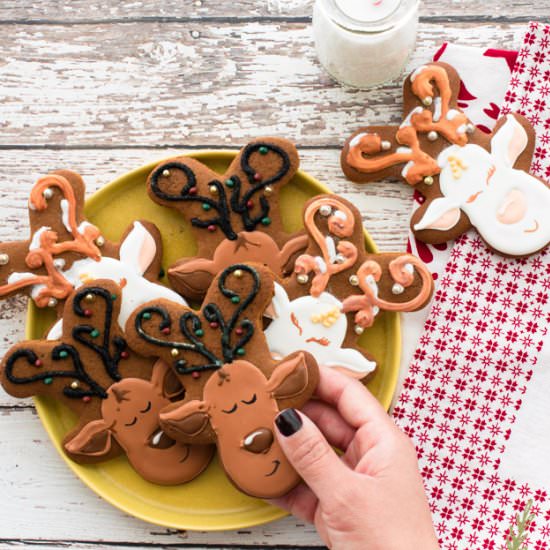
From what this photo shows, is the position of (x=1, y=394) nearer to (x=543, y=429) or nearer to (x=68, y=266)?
(x=68, y=266)

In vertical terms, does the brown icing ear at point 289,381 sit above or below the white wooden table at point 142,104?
below

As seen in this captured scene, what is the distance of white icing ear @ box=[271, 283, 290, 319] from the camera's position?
1113 mm

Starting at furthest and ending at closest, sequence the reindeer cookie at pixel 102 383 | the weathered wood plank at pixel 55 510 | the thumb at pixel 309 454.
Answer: the weathered wood plank at pixel 55 510 < the reindeer cookie at pixel 102 383 < the thumb at pixel 309 454

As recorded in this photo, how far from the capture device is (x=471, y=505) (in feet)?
3.97

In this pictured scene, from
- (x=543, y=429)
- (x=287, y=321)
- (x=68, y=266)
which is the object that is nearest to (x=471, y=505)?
(x=543, y=429)

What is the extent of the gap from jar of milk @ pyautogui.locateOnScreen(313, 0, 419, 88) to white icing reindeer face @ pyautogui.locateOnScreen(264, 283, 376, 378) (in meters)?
0.38

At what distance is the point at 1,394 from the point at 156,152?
0.48m

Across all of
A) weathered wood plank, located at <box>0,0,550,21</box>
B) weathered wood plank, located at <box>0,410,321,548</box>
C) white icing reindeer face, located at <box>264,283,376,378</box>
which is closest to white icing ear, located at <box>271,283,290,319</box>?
white icing reindeer face, located at <box>264,283,376,378</box>

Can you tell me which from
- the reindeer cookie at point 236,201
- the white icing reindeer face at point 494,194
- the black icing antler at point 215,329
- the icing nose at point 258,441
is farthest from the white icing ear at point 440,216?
the icing nose at point 258,441

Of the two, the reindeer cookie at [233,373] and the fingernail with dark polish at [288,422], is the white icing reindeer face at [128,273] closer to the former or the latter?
the reindeer cookie at [233,373]

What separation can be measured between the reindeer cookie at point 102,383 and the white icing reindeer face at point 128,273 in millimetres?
27

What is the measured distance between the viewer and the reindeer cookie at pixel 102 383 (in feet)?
3.64

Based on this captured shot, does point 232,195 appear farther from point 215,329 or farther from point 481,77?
point 481,77

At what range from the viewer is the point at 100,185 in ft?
4.17
